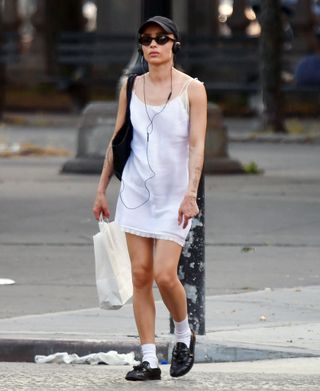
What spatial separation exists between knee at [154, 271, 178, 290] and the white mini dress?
0.18 meters

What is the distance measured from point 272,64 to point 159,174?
1856cm

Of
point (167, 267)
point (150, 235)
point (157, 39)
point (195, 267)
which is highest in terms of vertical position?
point (157, 39)

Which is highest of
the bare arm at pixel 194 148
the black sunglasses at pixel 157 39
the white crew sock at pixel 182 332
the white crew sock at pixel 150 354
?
the black sunglasses at pixel 157 39

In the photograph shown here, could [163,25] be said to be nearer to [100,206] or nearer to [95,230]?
[100,206]

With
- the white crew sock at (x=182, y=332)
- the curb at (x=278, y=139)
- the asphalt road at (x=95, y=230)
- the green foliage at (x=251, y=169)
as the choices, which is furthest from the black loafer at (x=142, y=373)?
the curb at (x=278, y=139)

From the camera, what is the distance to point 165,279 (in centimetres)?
755

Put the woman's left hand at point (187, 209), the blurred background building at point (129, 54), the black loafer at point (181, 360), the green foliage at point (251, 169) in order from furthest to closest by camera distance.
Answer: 1. the blurred background building at point (129, 54)
2. the green foliage at point (251, 169)
3. the black loafer at point (181, 360)
4. the woman's left hand at point (187, 209)

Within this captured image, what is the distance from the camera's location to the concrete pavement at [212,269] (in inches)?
338

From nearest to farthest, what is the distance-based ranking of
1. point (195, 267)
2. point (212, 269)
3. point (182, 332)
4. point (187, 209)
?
1. point (187, 209)
2. point (182, 332)
3. point (195, 267)
4. point (212, 269)

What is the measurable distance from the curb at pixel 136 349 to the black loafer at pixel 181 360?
61 centimetres

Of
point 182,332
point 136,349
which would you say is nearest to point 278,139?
point 136,349

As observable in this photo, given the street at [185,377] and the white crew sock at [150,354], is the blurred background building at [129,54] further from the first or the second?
the white crew sock at [150,354]

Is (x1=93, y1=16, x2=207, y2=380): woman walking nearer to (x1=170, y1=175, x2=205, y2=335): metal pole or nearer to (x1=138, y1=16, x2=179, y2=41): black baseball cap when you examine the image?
(x1=138, y1=16, x2=179, y2=41): black baseball cap

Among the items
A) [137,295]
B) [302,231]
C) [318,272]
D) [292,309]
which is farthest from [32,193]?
[137,295]
